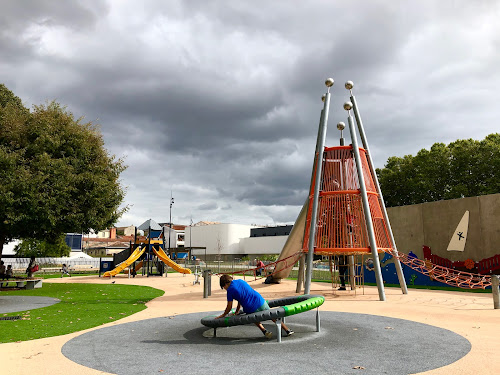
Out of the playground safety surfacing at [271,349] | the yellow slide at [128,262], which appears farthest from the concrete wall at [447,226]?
→ the yellow slide at [128,262]

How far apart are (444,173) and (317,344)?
3882 cm

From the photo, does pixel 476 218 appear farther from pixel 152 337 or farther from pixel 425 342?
pixel 152 337

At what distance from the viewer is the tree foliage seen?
38250mm

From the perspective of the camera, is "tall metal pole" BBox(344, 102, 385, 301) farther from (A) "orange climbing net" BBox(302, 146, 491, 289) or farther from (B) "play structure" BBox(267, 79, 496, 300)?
(A) "orange climbing net" BBox(302, 146, 491, 289)

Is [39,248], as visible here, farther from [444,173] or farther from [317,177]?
[444,173]

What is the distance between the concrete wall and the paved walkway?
31.9 ft

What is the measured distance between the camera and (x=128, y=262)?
107ft

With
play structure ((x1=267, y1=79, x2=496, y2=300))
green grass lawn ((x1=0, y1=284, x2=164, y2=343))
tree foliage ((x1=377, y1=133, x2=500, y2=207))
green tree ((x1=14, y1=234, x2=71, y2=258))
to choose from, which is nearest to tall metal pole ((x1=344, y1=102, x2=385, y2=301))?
play structure ((x1=267, y1=79, x2=496, y2=300))

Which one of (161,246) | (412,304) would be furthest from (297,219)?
(161,246)

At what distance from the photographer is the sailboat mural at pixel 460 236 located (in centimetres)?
2152

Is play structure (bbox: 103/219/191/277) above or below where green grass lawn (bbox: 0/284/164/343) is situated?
above

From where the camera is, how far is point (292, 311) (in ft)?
25.7

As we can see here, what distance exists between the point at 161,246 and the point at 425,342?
32135 mm

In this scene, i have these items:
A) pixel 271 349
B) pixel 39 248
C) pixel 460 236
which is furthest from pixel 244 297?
pixel 39 248
